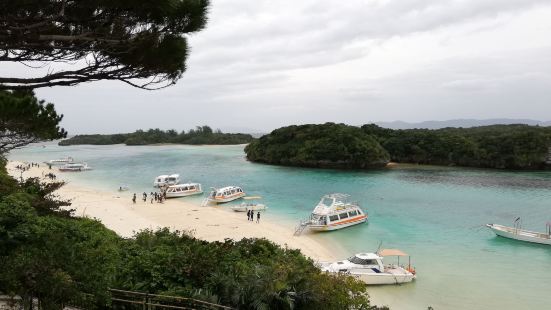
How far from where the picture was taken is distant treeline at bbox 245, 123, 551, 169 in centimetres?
6784

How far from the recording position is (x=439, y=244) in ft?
84.1

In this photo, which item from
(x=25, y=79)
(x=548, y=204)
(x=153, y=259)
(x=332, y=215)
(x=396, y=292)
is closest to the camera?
(x=25, y=79)

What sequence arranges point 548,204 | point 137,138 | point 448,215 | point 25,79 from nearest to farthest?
point 25,79, point 448,215, point 548,204, point 137,138

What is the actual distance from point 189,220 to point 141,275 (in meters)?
21.2

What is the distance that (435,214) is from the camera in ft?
115

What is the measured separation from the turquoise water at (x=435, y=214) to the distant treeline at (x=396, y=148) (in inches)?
171

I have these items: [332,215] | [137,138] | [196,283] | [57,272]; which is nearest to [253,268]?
[196,283]

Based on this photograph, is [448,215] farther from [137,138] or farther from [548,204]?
[137,138]

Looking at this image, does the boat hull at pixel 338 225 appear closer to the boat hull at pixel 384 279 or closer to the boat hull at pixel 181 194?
the boat hull at pixel 384 279

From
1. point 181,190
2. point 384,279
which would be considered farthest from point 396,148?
point 384,279

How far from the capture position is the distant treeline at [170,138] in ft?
519

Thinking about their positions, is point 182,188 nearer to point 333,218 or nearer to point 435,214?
point 333,218

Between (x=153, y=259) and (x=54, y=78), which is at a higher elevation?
(x=54, y=78)

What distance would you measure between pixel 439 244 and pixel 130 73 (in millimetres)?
22533
